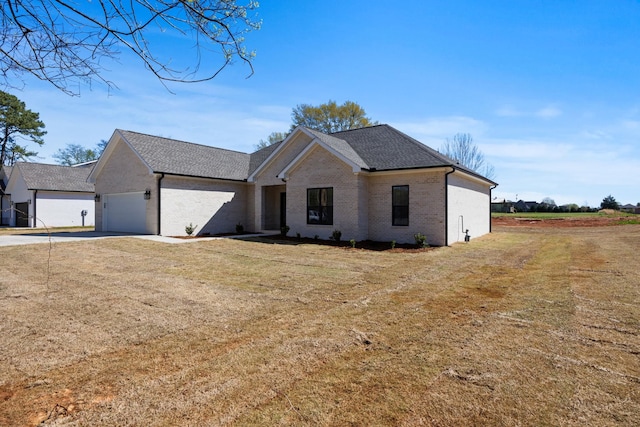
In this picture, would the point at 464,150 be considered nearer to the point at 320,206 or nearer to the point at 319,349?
the point at 320,206

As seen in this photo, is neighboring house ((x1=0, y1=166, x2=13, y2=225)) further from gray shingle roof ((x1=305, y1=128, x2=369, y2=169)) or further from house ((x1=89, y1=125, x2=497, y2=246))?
gray shingle roof ((x1=305, y1=128, x2=369, y2=169))

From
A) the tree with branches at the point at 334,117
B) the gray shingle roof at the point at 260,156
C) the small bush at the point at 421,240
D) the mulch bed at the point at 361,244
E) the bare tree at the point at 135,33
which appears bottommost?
the mulch bed at the point at 361,244

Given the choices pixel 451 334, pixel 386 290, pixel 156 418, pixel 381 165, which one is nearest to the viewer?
pixel 156 418

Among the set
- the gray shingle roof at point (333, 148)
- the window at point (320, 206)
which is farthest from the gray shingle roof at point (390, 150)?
the window at point (320, 206)

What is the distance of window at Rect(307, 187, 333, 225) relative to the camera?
1658 centimetres

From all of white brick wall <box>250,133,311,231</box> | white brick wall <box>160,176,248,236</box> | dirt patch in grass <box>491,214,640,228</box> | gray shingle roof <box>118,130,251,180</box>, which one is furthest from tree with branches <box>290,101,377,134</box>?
white brick wall <box>250,133,311,231</box>

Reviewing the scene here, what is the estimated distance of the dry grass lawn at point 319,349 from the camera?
9.23 ft

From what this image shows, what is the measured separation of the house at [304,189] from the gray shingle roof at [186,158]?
0.07m

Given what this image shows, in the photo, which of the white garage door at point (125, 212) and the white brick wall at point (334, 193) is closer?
the white brick wall at point (334, 193)

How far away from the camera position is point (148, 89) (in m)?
4.58

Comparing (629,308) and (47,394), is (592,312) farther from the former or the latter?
(47,394)

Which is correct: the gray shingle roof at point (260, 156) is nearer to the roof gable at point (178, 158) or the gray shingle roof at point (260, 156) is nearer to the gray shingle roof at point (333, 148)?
the gray shingle roof at point (333, 148)

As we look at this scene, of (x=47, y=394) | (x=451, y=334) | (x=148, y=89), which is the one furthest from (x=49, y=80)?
(x=451, y=334)

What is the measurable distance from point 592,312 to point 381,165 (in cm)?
1117
